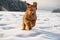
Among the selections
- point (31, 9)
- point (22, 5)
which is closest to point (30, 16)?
point (31, 9)

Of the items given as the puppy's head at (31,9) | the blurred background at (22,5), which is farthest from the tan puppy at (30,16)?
the blurred background at (22,5)

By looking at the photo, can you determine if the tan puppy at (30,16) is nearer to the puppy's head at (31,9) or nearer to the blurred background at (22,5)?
the puppy's head at (31,9)

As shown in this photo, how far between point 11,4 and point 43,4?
137 cm

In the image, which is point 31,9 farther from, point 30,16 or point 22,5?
point 22,5

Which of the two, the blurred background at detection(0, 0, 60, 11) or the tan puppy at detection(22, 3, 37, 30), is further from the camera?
the blurred background at detection(0, 0, 60, 11)

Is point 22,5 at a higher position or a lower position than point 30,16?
lower

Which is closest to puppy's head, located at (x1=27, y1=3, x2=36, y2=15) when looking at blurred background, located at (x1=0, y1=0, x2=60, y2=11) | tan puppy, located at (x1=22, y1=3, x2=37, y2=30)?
tan puppy, located at (x1=22, y1=3, x2=37, y2=30)

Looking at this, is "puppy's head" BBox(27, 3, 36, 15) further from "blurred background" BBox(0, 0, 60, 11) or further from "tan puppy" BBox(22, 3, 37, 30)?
"blurred background" BBox(0, 0, 60, 11)

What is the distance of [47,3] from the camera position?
16.4ft

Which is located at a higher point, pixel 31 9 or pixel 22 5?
pixel 31 9

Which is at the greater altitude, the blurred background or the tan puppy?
the tan puppy

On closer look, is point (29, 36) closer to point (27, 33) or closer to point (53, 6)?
point (27, 33)

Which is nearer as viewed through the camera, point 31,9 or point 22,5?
point 31,9

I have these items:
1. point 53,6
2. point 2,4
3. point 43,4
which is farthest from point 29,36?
point 2,4
